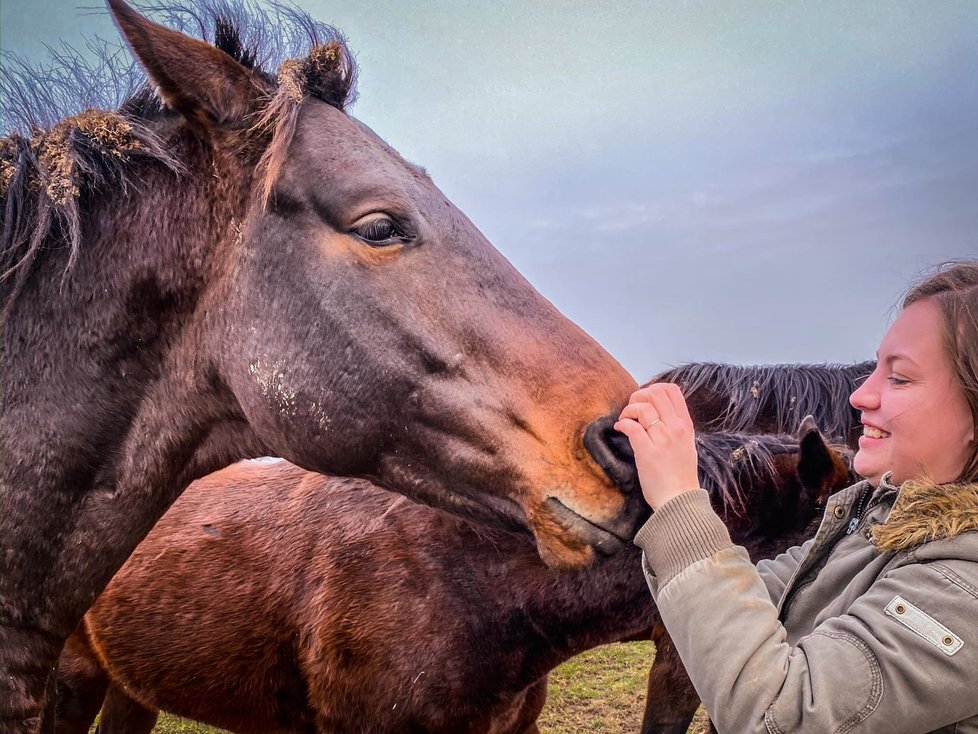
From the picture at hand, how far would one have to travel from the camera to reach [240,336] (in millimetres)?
1821

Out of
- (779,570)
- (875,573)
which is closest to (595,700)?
(779,570)

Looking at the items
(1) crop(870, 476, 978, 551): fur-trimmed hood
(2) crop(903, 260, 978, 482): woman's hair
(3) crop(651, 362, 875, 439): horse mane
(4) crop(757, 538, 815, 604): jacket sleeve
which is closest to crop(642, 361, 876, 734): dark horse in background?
(3) crop(651, 362, 875, 439): horse mane

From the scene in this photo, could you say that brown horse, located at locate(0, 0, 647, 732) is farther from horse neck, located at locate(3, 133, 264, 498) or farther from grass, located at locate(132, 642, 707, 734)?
grass, located at locate(132, 642, 707, 734)

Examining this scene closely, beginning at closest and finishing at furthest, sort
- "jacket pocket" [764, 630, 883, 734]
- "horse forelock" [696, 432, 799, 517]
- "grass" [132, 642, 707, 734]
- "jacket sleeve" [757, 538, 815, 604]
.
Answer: "jacket pocket" [764, 630, 883, 734], "jacket sleeve" [757, 538, 815, 604], "horse forelock" [696, 432, 799, 517], "grass" [132, 642, 707, 734]

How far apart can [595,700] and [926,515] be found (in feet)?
17.3

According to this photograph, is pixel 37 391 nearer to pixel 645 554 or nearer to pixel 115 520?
pixel 115 520

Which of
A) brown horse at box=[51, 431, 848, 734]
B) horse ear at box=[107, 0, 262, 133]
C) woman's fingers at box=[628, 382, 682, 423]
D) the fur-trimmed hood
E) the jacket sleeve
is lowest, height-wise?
brown horse at box=[51, 431, 848, 734]

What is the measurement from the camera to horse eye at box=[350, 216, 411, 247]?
175cm

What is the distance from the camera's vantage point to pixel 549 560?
1.65 meters

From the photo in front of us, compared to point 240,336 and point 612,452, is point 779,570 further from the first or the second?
point 240,336

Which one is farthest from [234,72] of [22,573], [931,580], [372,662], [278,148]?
[372,662]

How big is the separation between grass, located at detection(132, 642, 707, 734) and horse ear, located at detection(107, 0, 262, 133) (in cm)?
488

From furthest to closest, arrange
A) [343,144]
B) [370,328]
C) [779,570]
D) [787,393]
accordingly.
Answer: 1. [787,393]
2. [779,570]
3. [343,144]
4. [370,328]

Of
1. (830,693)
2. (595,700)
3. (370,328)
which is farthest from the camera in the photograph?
(595,700)
